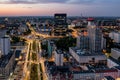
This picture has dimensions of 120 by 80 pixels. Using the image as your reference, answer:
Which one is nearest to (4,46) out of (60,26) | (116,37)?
(116,37)

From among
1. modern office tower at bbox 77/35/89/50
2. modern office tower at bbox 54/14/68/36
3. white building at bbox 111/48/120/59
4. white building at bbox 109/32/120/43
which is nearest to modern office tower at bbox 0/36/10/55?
modern office tower at bbox 77/35/89/50

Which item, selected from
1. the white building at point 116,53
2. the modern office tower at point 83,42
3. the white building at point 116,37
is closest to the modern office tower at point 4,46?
the modern office tower at point 83,42

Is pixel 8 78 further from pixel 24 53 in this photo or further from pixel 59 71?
pixel 24 53

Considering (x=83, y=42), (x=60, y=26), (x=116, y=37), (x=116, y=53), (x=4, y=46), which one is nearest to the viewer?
(x=4, y=46)

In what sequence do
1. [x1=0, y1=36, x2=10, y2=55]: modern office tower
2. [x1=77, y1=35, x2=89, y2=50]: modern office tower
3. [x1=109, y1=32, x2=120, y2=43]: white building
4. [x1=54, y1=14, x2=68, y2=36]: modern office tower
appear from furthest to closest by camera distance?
A: [x1=54, y1=14, x2=68, y2=36]: modern office tower
[x1=109, y1=32, x2=120, y2=43]: white building
[x1=77, y1=35, x2=89, y2=50]: modern office tower
[x1=0, y1=36, x2=10, y2=55]: modern office tower

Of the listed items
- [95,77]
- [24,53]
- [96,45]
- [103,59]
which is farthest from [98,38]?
[95,77]

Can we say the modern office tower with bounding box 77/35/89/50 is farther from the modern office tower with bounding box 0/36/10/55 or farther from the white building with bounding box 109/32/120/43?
the modern office tower with bounding box 0/36/10/55

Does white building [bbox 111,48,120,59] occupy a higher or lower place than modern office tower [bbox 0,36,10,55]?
lower

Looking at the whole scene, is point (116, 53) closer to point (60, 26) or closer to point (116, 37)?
point (116, 37)

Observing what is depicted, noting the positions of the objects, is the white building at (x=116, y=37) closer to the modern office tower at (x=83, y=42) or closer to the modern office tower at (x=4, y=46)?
the modern office tower at (x=83, y=42)

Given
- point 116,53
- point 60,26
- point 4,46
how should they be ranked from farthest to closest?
point 60,26 < point 116,53 < point 4,46

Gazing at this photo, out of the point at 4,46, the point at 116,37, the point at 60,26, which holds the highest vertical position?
the point at 4,46
